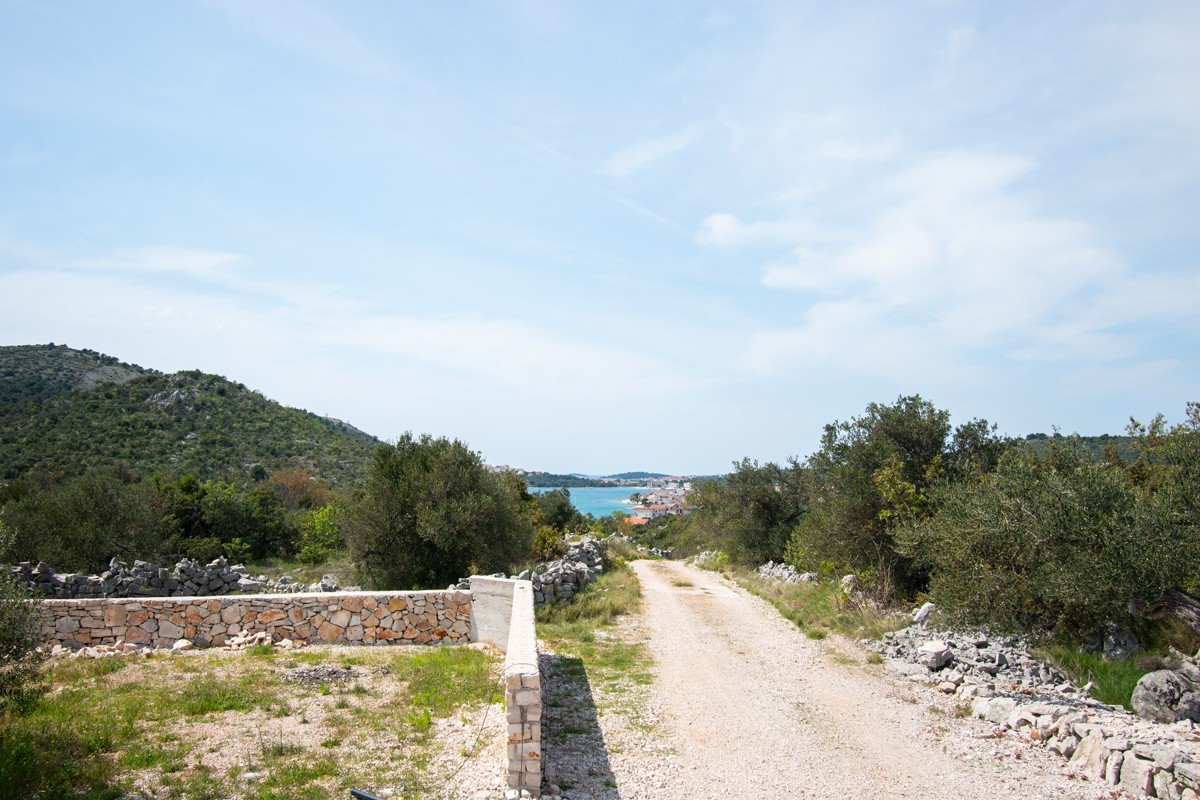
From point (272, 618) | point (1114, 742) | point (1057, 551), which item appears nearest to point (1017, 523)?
point (1057, 551)

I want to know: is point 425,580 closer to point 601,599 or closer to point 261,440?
point 601,599

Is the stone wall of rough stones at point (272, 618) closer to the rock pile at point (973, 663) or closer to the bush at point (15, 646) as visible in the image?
the bush at point (15, 646)

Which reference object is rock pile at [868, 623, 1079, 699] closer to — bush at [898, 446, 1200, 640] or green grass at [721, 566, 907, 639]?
bush at [898, 446, 1200, 640]

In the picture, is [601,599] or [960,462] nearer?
[960,462]

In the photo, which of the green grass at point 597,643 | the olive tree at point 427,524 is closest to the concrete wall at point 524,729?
the green grass at point 597,643

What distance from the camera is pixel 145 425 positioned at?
154ft

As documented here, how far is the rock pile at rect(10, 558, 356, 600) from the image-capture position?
15.1 m

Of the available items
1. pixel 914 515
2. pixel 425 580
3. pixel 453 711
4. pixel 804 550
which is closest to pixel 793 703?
pixel 453 711

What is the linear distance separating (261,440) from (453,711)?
50.1 m

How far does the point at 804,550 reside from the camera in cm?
1936

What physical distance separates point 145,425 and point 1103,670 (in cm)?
5335

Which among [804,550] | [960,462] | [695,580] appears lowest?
[695,580]

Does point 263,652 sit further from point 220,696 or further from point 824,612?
point 824,612

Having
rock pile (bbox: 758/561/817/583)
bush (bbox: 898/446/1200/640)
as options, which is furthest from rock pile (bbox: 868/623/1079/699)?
rock pile (bbox: 758/561/817/583)
